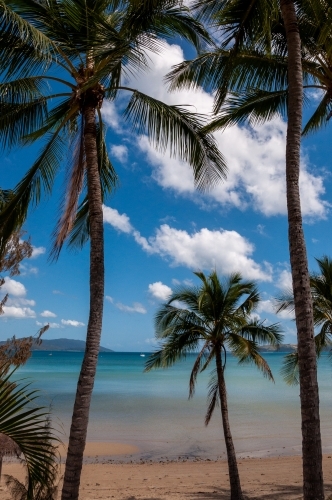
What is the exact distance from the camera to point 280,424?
2664cm

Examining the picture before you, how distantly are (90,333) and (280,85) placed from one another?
6.06 meters

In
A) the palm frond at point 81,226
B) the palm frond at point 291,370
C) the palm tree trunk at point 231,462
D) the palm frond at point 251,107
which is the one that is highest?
the palm frond at point 251,107

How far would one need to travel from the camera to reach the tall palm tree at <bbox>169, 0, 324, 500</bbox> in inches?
217

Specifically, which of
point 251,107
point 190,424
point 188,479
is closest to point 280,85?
point 251,107

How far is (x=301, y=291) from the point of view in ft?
19.3

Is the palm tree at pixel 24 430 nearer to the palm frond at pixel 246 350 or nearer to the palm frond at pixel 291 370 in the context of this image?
the palm frond at pixel 246 350

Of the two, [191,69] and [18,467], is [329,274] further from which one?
[18,467]

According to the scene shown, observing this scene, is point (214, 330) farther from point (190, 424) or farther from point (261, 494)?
point (190, 424)

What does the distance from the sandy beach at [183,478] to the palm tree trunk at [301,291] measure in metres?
6.22

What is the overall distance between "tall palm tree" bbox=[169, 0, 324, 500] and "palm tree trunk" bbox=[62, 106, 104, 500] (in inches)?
96.0

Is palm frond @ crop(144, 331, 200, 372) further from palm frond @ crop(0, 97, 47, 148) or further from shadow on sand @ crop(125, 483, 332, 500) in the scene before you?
palm frond @ crop(0, 97, 47, 148)

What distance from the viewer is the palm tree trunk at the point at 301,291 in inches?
210

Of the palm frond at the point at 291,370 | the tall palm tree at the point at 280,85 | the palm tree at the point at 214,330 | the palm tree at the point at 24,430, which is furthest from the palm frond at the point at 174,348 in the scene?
the palm tree at the point at 24,430

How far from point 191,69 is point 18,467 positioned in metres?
12.9
